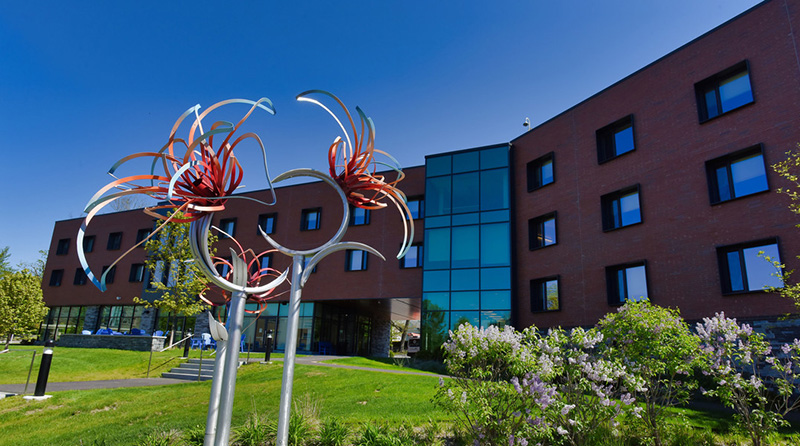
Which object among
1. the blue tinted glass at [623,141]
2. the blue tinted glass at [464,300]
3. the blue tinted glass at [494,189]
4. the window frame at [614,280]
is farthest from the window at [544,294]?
the blue tinted glass at [623,141]

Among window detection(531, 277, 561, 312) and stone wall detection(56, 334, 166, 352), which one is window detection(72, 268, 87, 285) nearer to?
stone wall detection(56, 334, 166, 352)

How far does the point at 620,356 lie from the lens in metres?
7.82

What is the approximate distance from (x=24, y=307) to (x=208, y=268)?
1320 inches

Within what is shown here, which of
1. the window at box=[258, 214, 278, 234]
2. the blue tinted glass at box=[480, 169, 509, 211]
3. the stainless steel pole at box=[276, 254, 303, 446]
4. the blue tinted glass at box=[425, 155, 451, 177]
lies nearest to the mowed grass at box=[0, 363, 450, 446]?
the stainless steel pole at box=[276, 254, 303, 446]

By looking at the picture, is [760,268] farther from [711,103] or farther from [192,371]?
[192,371]

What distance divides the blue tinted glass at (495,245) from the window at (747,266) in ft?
29.5

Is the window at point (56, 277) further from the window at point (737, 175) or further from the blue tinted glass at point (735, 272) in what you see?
the blue tinted glass at point (735, 272)

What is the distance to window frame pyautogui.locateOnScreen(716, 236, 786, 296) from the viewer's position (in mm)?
13672

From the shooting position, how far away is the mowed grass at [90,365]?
18.3 metres

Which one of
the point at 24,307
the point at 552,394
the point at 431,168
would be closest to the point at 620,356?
the point at 552,394

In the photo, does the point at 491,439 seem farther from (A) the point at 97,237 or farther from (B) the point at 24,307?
(A) the point at 97,237

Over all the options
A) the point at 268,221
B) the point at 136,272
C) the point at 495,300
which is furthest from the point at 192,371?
the point at 136,272

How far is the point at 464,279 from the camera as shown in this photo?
23.0 metres

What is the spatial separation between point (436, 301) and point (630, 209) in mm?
9583
